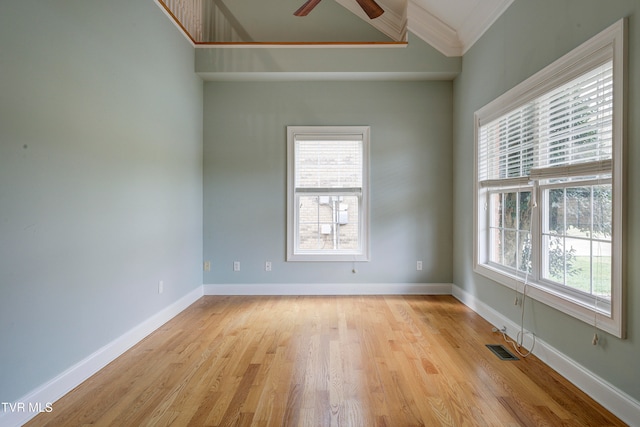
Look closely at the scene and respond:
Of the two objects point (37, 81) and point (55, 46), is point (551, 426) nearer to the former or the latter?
point (37, 81)

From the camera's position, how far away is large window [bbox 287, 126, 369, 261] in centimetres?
426

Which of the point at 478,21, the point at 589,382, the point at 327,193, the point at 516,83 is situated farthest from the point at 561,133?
the point at 327,193

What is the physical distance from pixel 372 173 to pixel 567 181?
2257 millimetres

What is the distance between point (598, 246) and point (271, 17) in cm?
427

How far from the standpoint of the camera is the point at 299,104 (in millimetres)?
4254

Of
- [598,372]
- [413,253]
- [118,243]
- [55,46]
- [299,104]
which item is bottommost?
[598,372]

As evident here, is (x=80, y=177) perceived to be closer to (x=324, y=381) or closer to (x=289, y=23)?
(x=324, y=381)

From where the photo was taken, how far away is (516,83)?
2.77 metres

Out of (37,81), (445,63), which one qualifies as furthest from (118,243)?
(445,63)

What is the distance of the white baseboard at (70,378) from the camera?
1724 mm

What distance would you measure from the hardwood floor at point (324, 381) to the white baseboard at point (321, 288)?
0.94m

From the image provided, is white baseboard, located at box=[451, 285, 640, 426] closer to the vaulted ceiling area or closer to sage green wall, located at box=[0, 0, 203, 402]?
sage green wall, located at box=[0, 0, 203, 402]

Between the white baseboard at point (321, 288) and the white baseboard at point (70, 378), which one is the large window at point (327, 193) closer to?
the white baseboard at point (321, 288)

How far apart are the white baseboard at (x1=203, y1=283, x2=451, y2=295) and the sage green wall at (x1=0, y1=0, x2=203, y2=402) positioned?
0.94 metres
